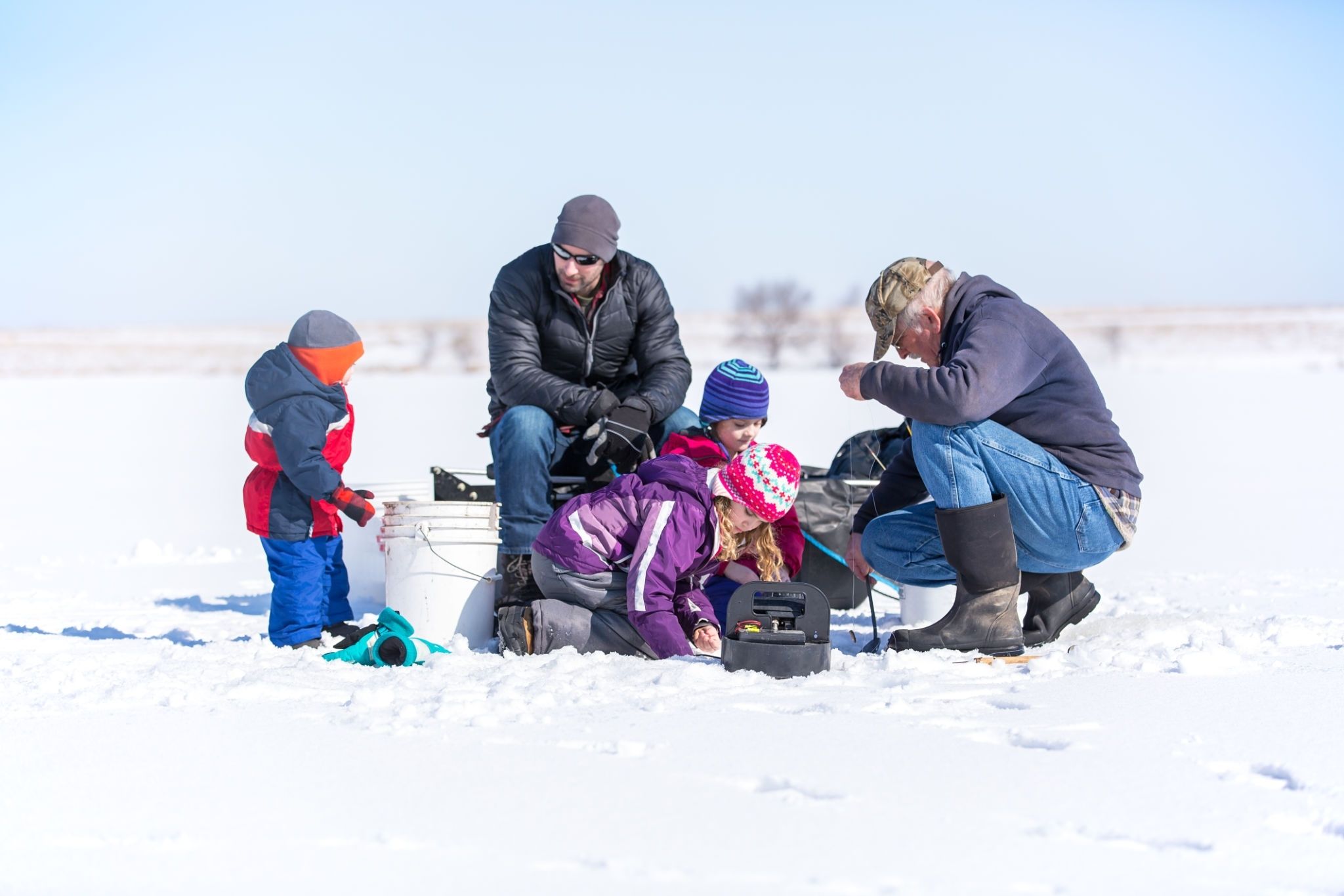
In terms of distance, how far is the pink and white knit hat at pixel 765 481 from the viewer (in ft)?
10.6

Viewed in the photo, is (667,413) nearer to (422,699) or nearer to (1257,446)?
(422,699)

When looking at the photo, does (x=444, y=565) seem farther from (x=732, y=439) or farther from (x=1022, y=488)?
(x=1022, y=488)

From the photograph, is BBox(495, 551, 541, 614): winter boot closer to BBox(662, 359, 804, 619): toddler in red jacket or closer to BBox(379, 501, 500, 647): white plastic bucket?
BBox(379, 501, 500, 647): white plastic bucket

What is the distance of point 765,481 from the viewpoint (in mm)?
3215

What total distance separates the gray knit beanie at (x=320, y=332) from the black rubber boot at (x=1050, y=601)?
2210 millimetres

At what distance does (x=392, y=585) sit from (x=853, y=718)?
1904 millimetres

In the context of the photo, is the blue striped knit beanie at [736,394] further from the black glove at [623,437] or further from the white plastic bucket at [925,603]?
the white plastic bucket at [925,603]

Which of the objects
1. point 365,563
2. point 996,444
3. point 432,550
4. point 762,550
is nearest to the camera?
point 996,444

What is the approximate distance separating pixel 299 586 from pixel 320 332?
81 cm

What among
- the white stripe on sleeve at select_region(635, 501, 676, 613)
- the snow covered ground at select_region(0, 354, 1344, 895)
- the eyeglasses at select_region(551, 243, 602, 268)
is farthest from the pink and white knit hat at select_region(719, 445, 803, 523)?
the eyeglasses at select_region(551, 243, 602, 268)

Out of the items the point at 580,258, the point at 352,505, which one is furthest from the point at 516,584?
the point at 580,258

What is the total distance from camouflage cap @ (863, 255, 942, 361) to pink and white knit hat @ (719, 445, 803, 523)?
0.38 metres

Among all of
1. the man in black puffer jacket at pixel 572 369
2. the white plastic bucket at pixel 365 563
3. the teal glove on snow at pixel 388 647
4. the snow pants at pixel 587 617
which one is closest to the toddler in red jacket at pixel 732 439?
the man in black puffer jacket at pixel 572 369

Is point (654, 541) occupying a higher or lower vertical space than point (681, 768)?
higher
